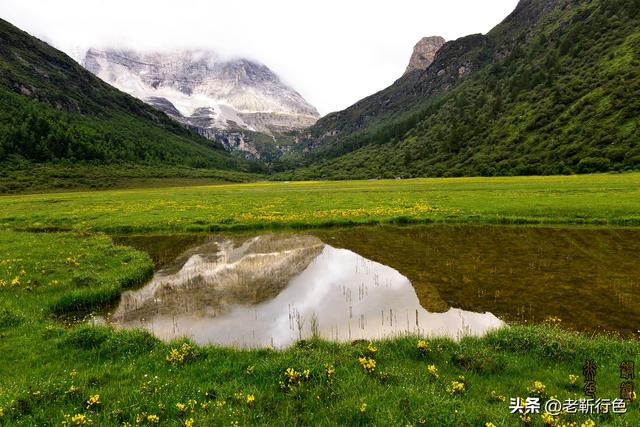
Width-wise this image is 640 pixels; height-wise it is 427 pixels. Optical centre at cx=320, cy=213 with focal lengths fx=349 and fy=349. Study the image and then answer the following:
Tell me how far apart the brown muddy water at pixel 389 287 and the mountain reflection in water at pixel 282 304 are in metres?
0.06

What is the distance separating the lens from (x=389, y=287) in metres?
18.7

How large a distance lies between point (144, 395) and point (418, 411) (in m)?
6.54

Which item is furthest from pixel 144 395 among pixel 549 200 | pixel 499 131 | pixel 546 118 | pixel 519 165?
pixel 499 131

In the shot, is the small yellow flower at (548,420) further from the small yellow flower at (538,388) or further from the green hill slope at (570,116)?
the green hill slope at (570,116)

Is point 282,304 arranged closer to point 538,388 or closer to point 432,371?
point 432,371

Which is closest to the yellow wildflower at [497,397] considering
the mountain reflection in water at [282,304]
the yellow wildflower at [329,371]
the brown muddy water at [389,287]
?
the yellow wildflower at [329,371]

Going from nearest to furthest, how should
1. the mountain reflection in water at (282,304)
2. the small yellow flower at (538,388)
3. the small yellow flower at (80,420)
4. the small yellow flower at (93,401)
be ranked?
the small yellow flower at (80,420) → the small yellow flower at (93,401) → the small yellow flower at (538,388) → the mountain reflection in water at (282,304)

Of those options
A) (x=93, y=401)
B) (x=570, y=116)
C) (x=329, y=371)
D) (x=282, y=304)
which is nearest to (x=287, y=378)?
(x=329, y=371)

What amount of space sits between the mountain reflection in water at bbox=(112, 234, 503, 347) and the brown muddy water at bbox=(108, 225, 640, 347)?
6cm

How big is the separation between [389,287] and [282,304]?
230 inches

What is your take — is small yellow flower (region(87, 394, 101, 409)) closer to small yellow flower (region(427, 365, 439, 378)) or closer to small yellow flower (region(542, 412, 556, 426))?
small yellow flower (region(427, 365, 439, 378))

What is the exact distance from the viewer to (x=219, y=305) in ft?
55.6

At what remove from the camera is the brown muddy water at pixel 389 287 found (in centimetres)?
1402

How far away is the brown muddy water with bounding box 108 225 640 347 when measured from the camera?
14016 millimetres
